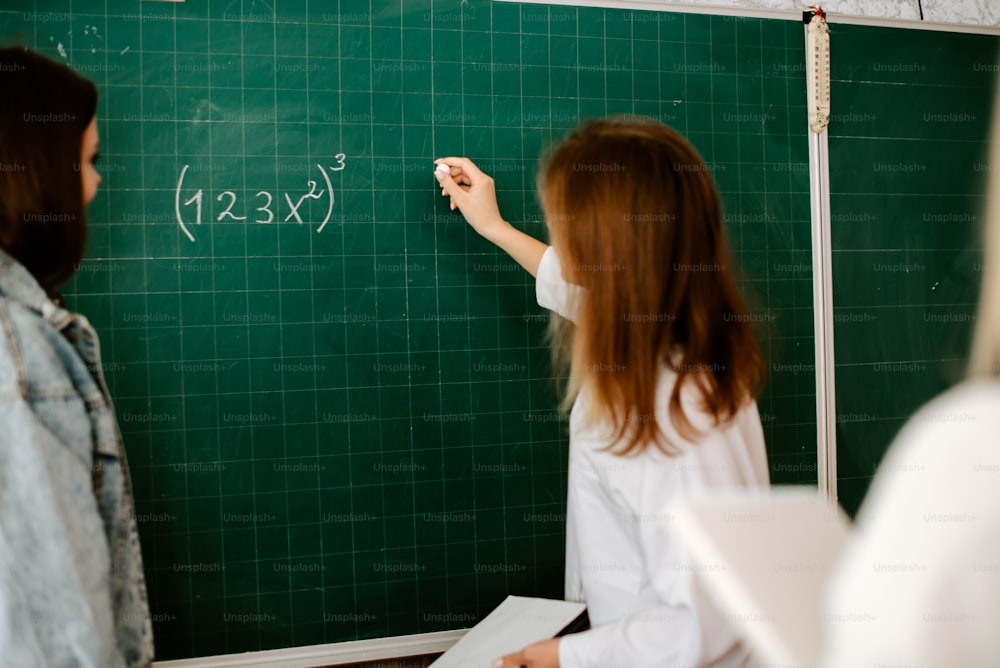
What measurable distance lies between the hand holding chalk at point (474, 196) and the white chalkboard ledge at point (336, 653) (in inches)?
41.6

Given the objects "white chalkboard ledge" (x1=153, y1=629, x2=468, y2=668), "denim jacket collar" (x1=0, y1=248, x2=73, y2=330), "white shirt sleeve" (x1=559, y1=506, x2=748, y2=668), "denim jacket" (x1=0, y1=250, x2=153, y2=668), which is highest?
"denim jacket collar" (x1=0, y1=248, x2=73, y2=330)

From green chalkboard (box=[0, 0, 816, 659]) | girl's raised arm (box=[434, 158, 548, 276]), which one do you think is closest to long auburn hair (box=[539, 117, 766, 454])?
girl's raised arm (box=[434, 158, 548, 276])

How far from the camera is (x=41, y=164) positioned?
105cm

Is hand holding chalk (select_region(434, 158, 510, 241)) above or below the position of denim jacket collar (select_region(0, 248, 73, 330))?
above

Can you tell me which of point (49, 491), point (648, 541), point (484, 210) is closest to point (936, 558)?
point (648, 541)

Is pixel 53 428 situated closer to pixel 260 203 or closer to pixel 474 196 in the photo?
pixel 260 203

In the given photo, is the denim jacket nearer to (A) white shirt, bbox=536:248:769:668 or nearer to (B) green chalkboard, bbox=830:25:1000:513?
(A) white shirt, bbox=536:248:769:668

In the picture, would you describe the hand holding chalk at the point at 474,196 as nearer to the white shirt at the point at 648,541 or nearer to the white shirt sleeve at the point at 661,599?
the white shirt at the point at 648,541

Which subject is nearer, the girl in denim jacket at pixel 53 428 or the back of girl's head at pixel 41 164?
the girl in denim jacket at pixel 53 428

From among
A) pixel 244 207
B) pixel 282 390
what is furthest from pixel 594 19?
pixel 282 390

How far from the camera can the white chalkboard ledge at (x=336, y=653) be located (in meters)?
1.74

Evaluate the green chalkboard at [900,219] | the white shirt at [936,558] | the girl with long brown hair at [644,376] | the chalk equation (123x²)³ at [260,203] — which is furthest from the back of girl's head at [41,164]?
the green chalkboard at [900,219]

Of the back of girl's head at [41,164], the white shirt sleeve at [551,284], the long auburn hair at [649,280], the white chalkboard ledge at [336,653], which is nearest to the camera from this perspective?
the back of girl's head at [41,164]

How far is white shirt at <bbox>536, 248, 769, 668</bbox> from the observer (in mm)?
1049
